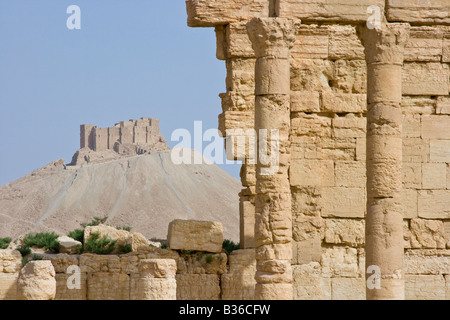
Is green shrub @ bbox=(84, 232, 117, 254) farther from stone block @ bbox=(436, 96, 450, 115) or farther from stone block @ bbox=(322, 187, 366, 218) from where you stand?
stone block @ bbox=(436, 96, 450, 115)

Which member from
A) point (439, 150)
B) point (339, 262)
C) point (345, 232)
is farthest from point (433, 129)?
point (339, 262)

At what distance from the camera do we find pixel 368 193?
2166cm

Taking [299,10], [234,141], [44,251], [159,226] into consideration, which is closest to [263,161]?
[234,141]

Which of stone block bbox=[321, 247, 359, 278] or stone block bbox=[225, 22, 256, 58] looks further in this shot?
stone block bbox=[321, 247, 359, 278]

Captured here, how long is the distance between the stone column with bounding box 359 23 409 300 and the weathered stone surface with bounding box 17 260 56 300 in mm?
6394

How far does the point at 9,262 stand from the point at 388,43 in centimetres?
915

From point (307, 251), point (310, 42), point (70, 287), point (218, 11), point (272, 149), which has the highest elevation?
point (218, 11)

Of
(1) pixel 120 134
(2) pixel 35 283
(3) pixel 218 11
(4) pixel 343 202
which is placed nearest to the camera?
(2) pixel 35 283

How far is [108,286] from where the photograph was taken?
23125 millimetres

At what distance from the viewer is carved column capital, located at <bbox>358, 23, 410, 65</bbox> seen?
71.2ft

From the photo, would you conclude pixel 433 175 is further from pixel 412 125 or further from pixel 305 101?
pixel 305 101

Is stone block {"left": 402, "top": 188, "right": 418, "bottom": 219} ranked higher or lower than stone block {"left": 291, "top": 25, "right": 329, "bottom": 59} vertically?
lower

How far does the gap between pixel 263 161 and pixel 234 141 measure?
225 centimetres

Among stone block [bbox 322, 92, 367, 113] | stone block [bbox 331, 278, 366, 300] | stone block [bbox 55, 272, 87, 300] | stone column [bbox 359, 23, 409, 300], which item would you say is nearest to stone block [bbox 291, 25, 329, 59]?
stone block [bbox 322, 92, 367, 113]
